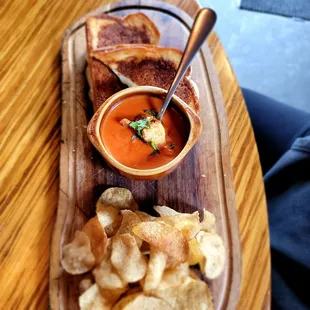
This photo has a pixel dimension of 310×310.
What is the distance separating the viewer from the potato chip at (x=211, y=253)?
1021 mm

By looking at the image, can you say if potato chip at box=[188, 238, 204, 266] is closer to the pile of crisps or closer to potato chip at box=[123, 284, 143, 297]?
the pile of crisps

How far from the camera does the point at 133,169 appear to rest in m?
1.03

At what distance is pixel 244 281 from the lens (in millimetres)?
1098

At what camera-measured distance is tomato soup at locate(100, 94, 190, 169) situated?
1041mm

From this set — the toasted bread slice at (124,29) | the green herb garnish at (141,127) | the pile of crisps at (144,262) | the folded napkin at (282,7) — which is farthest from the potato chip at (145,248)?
the folded napkin at (282,7)

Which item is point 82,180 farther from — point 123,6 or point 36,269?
point 123,6

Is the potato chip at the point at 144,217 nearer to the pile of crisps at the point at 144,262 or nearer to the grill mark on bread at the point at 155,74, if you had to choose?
the pile of crisps at the point at 144,262

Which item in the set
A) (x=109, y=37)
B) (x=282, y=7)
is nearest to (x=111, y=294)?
(x=109, y=37)

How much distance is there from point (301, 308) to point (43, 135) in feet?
2.72

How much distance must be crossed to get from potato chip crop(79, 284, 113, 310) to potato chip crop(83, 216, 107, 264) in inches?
2.6

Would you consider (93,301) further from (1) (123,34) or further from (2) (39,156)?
(1) (123,34)

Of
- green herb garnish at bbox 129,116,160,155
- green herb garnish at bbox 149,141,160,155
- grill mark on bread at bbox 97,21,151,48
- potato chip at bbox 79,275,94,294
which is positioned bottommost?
potato chip at bbox 79,275,94,294

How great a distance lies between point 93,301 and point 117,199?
0.81 ft

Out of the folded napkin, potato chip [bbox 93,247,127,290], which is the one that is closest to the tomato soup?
potato chip [bbox 93,247,127,290]
